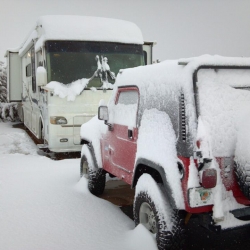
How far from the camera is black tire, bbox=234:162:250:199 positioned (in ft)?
10.5

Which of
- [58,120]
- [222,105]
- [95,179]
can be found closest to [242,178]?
[222,105]

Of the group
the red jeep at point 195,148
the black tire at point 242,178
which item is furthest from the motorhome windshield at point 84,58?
the black tire at point 242,178

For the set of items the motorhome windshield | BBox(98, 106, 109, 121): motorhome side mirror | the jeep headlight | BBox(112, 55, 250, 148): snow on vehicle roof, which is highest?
the motorhome windshield

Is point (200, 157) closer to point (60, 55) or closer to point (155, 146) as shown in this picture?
point (155, 146)

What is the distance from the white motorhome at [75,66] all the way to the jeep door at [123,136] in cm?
335

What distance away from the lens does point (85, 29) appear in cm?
877

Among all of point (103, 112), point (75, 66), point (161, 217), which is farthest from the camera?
point (75, 66)

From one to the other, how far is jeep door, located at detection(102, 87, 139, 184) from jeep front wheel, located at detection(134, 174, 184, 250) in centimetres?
66

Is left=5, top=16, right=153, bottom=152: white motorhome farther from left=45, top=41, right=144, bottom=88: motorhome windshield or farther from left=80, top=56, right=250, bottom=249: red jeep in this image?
left=80, top=56, right=250, bottom=249: red jeep

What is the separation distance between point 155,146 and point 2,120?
677 inches

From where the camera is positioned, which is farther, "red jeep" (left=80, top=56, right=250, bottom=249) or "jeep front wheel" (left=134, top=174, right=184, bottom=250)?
"jeep front wheel" (left=134, top=174, right=184, bottom=250)

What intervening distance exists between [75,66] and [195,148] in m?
5.71

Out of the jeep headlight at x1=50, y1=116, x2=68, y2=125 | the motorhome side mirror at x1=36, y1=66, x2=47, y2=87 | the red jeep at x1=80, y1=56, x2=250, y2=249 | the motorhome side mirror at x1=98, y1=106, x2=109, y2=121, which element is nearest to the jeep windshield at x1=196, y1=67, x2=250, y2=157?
the red jeep at x1=80, y1=56, x2=250, y2=249

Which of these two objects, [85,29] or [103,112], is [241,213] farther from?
[85,29]
